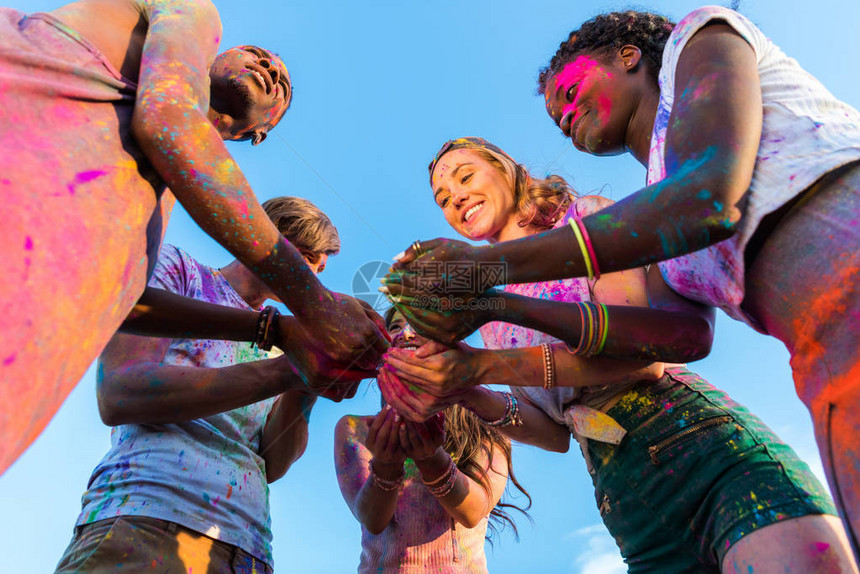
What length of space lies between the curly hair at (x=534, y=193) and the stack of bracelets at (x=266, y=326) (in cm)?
138

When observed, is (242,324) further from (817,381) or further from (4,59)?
(817,381)

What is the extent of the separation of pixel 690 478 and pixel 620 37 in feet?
5.97

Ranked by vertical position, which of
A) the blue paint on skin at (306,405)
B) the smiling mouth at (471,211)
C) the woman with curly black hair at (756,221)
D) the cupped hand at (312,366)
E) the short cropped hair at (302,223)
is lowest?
the woman with curly black hair at (756,221)

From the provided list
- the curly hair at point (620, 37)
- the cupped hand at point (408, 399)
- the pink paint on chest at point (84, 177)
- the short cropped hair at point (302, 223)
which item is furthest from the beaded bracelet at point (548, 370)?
the short cropped hair at point (302, 223)

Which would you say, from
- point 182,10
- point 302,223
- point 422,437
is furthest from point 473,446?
point 182,10

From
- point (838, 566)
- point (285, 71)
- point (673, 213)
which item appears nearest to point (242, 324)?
point (285, 71)

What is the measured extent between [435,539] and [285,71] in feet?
8.43

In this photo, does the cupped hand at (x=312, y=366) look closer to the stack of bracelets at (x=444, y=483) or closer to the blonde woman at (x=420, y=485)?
the blonde woman at (x=420, y=485)

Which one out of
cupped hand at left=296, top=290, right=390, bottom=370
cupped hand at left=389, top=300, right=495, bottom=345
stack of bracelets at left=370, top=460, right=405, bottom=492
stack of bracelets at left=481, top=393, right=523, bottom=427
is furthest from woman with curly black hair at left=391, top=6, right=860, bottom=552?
stack of bracelets at left=370, top=460, right=405, bottom=492

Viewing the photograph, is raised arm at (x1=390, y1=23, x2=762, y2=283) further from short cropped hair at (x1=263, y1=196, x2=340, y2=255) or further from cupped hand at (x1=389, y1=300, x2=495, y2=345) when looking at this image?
short cropped hair at (x1=263, y1=196, x2=340, y2=255)

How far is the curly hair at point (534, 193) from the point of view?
3.08 m

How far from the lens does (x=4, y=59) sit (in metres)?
1.31

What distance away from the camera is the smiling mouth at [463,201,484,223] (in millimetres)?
3135

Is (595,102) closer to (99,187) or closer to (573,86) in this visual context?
(573,86)
